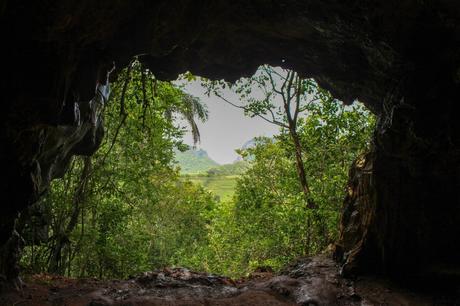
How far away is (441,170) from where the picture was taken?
7215mm

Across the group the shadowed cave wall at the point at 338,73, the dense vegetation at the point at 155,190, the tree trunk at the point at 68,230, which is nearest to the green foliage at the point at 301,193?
the dense vegetation at the point at 155,190

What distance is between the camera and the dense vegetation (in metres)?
11.9

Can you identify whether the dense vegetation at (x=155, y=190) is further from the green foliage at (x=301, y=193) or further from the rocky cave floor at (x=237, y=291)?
the rocky cave floor at (x=237, y=291)

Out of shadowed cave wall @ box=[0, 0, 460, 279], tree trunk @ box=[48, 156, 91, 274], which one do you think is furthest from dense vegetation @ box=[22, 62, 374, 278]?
shadowed cave wall @ box=[0, 0, 460, 279]

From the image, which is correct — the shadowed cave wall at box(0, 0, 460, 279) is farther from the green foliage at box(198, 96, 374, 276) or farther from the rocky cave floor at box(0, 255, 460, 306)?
the green foliage at box(198, 96, 374, 276)

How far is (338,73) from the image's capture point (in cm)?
982

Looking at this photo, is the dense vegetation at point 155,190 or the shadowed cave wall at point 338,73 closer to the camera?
the shadowed cave wall at point 338,73

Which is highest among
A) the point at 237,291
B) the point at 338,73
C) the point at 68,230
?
the point at 338,73

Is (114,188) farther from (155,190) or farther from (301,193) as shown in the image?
(301,193)

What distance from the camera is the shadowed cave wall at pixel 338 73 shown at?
6.16 m

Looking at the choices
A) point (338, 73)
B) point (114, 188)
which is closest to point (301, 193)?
point (338, 73)

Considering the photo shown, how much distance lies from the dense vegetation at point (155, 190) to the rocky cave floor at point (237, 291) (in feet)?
9.21

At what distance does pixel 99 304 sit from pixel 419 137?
689cm

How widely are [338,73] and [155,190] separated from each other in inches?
394
